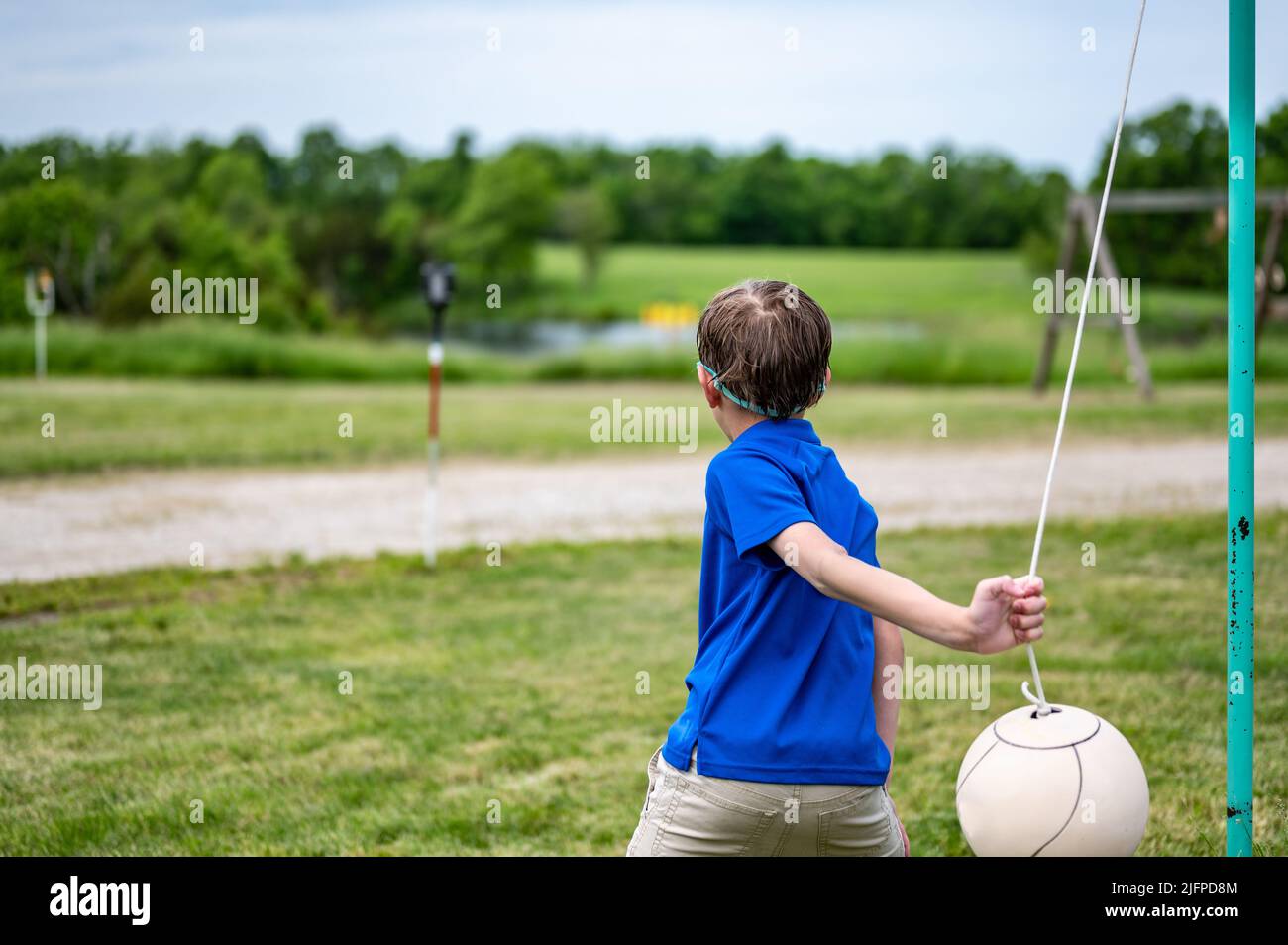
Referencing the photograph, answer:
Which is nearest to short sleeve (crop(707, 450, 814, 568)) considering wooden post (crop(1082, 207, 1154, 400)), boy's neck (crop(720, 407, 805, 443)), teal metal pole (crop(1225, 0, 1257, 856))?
boy's neck (crop(720, 407, 805, 443))

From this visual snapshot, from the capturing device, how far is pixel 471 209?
157ft

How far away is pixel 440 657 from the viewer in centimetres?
668

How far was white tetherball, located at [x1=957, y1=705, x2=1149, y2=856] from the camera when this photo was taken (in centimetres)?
263

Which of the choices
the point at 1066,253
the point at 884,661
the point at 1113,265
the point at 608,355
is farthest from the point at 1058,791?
the point at 608,355

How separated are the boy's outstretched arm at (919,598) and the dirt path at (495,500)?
7.20 meters

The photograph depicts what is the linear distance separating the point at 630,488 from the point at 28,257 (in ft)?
38.0

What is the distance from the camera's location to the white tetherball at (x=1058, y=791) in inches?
104

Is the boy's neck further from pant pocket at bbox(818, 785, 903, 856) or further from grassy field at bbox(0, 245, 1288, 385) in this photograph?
grassy field at bbox(0, 245, 1288, 385)

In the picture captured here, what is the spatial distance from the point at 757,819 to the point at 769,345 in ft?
2.83

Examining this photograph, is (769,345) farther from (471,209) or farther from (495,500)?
(471,209)

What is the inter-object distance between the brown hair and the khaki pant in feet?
2.27

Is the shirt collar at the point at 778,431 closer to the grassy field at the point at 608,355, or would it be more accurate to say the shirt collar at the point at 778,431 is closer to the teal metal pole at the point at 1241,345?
the teal metal pole at the point at 1241,345
